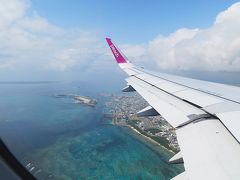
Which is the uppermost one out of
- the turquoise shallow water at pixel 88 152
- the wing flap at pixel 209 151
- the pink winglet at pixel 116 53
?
the pink winglet at pixel 116 53

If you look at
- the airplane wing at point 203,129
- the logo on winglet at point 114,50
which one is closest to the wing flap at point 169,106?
the airplane wing at point 203,129

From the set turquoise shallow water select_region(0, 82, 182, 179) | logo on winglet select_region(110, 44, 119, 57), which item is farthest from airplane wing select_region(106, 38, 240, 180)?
turquoise shallow water select_region(0, 82, 182, 179)

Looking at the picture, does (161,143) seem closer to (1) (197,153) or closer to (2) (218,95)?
(2) (218,95)

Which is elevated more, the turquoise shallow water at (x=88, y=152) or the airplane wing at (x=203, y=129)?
the airplane wing at (x=203, y=129)

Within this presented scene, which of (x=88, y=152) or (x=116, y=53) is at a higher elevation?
(x=116, y=53)

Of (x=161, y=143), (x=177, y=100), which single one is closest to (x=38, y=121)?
(x=161, y=143)

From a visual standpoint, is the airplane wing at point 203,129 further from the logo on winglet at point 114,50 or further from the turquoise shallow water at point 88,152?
the turquoise shallow water at point 88,152

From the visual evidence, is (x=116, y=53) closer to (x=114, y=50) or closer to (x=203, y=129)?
(x=114, y=50)

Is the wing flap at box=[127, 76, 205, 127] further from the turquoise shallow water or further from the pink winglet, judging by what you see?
the turquoise shallow water

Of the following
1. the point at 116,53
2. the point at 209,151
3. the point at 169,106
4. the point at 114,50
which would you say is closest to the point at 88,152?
the point at 116,53
